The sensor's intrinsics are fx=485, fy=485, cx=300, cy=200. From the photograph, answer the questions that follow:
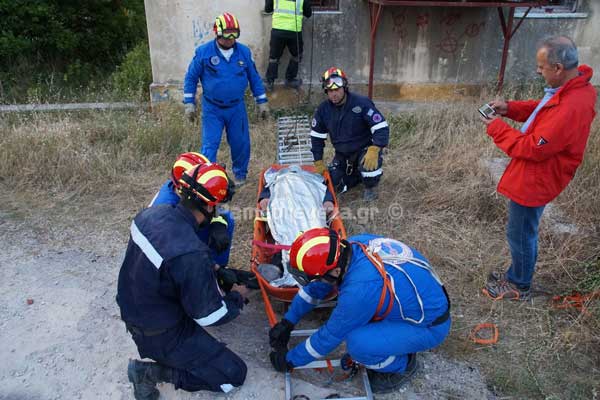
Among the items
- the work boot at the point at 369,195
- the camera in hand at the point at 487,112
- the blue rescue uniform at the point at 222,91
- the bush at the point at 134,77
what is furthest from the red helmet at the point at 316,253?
the bush at the point at 134,77

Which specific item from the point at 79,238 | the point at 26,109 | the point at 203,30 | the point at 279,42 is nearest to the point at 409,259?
the point at 79,238

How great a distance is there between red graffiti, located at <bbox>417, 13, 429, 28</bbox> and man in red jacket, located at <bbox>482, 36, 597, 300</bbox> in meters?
4.61

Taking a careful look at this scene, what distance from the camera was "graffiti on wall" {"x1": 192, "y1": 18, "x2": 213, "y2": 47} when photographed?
24.3ft

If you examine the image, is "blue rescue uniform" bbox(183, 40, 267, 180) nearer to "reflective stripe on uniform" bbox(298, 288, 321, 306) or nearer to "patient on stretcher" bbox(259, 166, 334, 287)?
"patient on stretcher" bbox(259, 166, 334, 287)

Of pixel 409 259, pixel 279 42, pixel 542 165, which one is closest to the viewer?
pixel 409 259

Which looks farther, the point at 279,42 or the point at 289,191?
the point at 279,42

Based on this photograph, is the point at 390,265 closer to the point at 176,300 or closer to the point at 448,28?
the point at 176,300

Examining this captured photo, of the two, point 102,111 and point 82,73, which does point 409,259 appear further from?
point 82,73

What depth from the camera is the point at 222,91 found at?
5.31 m

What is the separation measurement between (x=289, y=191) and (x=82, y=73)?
863 cm

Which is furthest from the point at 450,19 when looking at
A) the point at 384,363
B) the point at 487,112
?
the point at 384,363

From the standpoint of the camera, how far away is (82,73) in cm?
1077

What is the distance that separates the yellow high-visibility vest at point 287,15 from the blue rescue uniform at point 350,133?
2569 mm

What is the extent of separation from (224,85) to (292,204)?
2.02 metres
